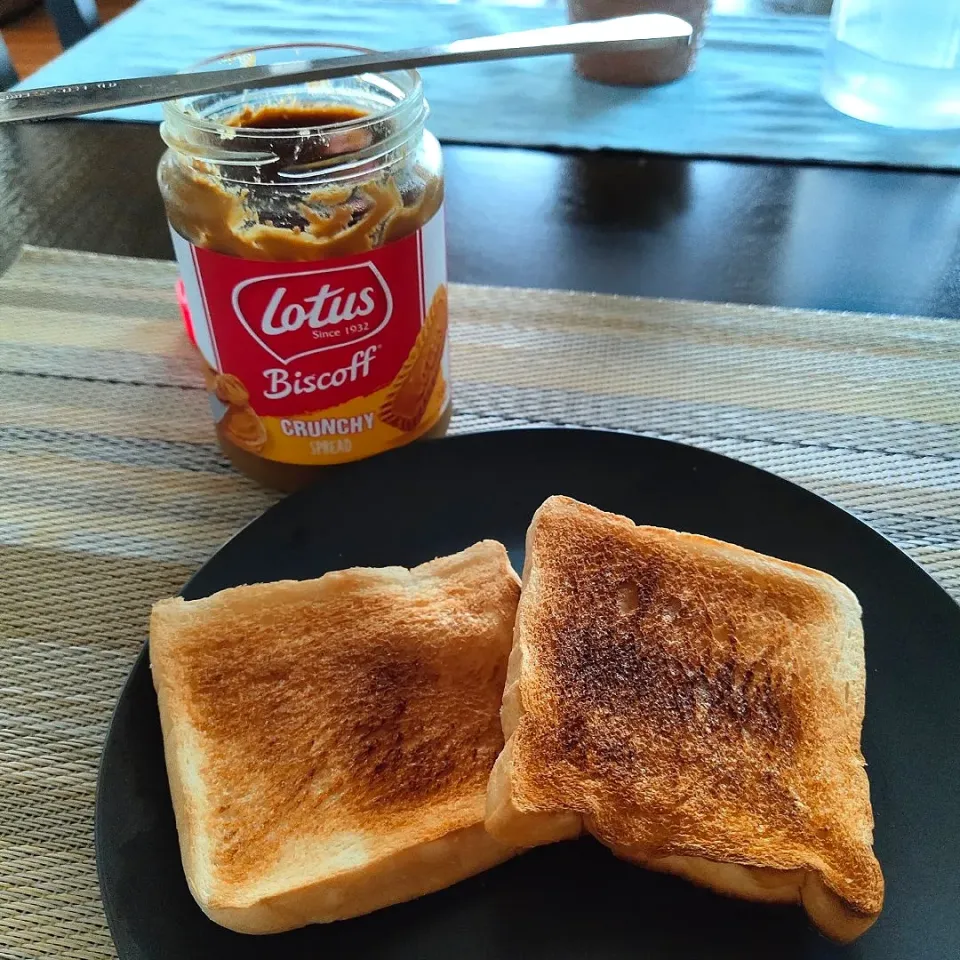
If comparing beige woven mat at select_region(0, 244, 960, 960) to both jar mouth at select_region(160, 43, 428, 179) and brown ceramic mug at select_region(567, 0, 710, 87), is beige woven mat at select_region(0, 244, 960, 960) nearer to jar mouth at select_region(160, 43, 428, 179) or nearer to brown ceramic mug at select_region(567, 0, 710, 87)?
jar mouth at select_region(160, 43, 428, 179)

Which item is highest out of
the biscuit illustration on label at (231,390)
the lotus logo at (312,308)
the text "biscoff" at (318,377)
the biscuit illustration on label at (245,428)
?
the lotus logo at (312,308)

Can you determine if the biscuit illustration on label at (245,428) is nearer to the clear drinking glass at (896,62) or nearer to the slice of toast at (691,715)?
the slice of toast at (691,715)

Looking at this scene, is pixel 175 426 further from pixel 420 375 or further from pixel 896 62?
pixel 896 62

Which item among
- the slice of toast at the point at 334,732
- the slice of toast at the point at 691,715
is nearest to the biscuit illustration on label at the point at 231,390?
the slice of toast at the point at 334,732

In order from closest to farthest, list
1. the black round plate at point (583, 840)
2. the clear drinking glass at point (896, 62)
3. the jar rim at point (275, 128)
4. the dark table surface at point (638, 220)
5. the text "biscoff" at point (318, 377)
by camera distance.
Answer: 1. the black round plate at point (583, 840)
2. the jar rim at point (275, 128)
3. the text "biscoff" at point (318, 377)
4. the dark table surface at point (638, 220)
5. the clear drinking glass at point (896, 62)

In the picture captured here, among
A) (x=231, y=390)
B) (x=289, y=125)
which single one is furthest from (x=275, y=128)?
(x=231, y=390)

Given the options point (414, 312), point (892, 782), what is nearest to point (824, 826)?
point (892, 782)

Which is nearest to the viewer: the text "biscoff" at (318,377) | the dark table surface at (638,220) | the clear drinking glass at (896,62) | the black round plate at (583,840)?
the black round plate at (583,840)

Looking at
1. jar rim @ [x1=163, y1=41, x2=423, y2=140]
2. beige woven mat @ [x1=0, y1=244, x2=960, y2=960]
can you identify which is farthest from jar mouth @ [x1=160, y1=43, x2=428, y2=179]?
beige woven mat @ [x1=0, y1=244, x2=960, y2=960]
